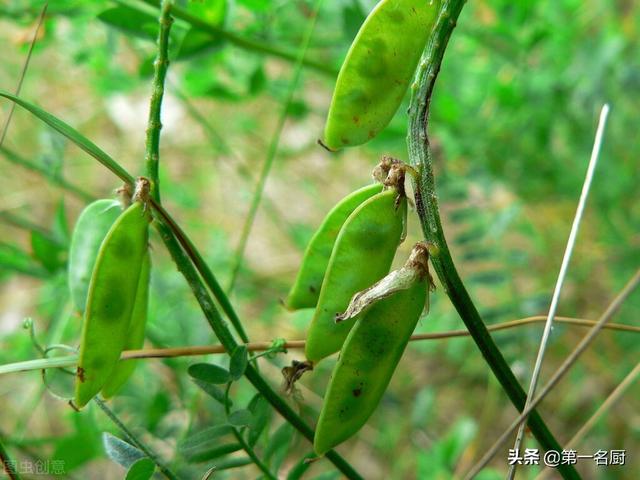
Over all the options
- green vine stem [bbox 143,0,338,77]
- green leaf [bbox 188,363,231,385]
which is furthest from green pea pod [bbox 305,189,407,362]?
green vine stem [bbox 143,0,338,77]

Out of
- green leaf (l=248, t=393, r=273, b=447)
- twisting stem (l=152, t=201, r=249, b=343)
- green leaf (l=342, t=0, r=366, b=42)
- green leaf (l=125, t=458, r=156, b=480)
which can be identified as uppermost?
green leaf (l=342, t=0, r=366, b=42)

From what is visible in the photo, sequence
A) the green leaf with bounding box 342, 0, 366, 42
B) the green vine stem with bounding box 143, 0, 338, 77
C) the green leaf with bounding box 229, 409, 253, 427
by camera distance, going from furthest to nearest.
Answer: the green leaf with bounding box 342, 0, 366, 42, the green vine stem with bounding box 143, 0, 338, 77, the green leaf with bounding box 229, 409, 253, 427

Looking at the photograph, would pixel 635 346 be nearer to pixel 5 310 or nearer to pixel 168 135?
pixel 168 135

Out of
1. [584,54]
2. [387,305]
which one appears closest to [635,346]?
[584,54]

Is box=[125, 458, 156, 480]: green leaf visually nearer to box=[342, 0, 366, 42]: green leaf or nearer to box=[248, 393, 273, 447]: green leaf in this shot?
box=[248, 393, 273, 447]: green leaf

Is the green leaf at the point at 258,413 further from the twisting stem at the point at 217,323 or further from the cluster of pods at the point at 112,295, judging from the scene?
the cluster of pods at the point at 112,295

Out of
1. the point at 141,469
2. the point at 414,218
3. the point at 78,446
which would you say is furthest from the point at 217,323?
the point at 414,218

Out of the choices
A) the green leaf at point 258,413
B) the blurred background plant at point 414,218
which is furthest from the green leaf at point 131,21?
the green leaf at point 258,413
